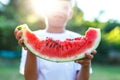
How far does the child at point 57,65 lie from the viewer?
2.59 meters

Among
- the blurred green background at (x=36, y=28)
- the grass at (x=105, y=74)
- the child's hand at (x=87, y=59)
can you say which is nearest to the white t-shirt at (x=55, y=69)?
the child's hand at (x=87, y=59)

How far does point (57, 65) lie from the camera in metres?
2.68

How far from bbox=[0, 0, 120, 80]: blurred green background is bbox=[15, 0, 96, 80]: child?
1301 centimetres

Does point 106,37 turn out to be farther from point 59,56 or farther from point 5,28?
point 59,56

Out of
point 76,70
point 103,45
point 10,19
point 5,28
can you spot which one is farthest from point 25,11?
point 76,70

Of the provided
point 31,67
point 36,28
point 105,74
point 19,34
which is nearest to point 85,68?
point 31,67

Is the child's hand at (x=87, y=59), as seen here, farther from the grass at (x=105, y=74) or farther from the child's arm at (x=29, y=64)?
the grass at (x=105, y=74)

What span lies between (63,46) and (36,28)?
44.6ft

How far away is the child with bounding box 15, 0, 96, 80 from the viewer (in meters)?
2.59

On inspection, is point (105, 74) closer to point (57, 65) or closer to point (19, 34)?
point (57, 65)

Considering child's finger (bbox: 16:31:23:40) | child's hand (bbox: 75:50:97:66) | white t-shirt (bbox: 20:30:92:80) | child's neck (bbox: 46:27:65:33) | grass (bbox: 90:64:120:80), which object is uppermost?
child's finger (bbox: 16:31:23:40)

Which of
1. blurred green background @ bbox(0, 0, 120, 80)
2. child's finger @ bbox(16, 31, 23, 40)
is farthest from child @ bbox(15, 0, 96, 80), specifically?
blurred green background @ bbox(0, 0, 120, 80)

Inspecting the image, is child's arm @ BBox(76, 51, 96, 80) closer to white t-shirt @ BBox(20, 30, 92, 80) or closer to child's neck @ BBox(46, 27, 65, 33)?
white t-shirt @ BBox(20, 30, 92, 80)

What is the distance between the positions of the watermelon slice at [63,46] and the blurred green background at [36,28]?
1308cm
